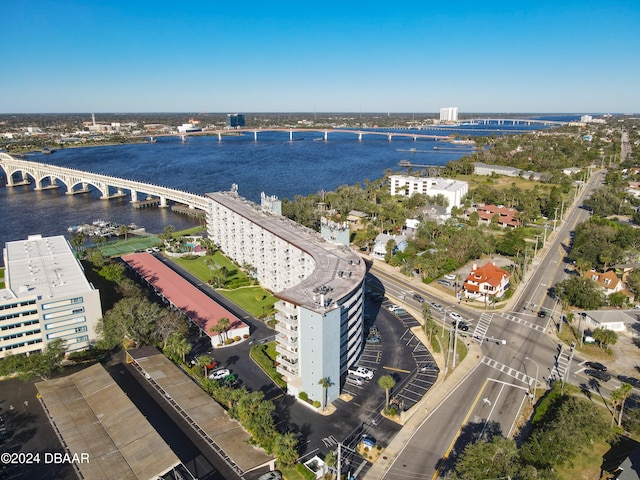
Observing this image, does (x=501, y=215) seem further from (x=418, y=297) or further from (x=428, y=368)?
(x=428, y=368)

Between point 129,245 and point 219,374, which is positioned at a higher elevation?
point 129,245

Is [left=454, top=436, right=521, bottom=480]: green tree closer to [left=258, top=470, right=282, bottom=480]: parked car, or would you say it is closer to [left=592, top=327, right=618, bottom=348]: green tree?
[left=258, top=470, right=282, bottom=480]: parked car

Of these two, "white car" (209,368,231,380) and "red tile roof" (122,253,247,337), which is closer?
"white car" (209,368,231,380)

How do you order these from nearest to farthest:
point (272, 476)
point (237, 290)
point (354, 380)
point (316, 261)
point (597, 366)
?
point (272, 476)
point (354, 380)
point (597, 366)
point (316, 261)
point (237, 290)

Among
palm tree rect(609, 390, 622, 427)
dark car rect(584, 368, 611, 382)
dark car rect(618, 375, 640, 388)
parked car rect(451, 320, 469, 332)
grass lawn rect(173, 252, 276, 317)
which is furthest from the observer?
grass lawn rect(173, 252, 276, 317)

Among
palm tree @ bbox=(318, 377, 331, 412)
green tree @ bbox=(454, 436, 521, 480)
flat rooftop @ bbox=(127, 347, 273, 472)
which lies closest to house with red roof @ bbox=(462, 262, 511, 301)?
palm tree @ bbox=(318, 377, 331, 412)

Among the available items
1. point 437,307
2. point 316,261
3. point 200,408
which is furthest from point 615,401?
point 200,408
